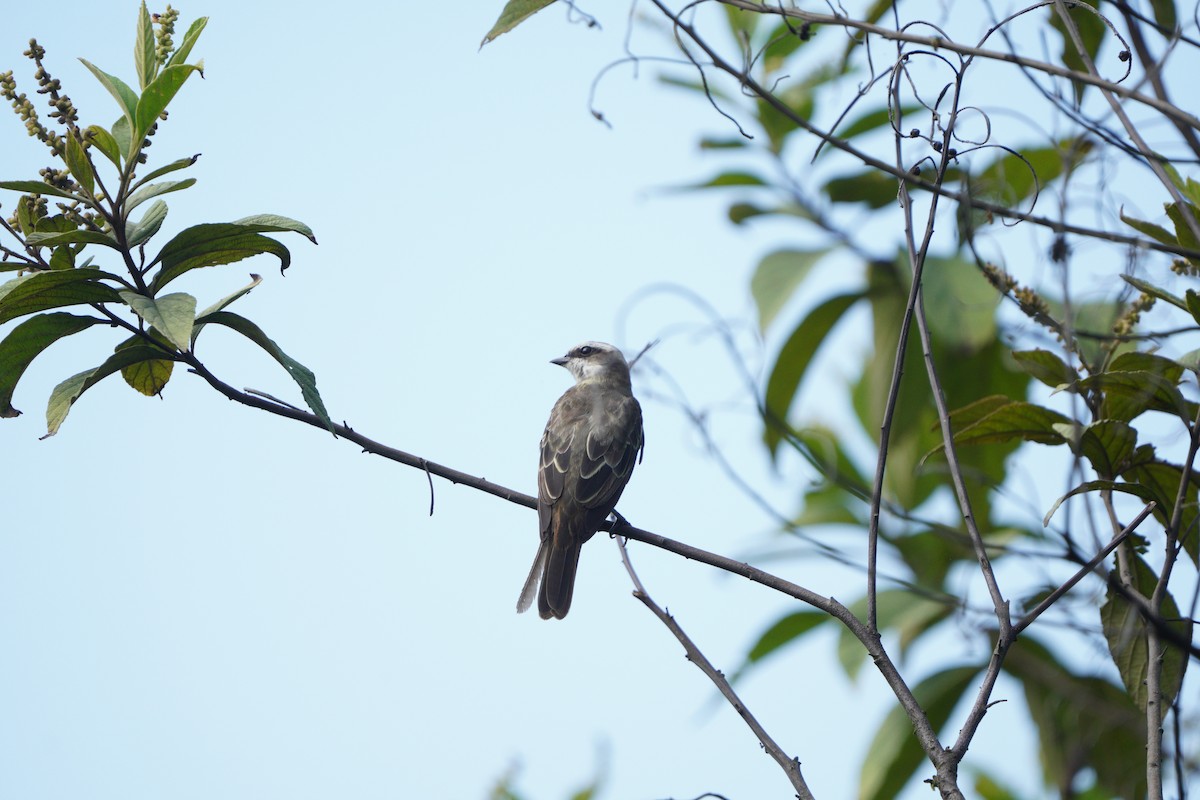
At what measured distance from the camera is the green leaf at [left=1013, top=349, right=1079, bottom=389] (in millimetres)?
3977

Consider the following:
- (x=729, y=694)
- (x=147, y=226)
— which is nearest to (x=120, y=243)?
(x=147, y=226)

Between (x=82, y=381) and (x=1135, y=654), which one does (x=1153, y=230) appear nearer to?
(x=1135, y=654)

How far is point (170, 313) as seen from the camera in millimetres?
3262

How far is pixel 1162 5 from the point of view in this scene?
15.8ft

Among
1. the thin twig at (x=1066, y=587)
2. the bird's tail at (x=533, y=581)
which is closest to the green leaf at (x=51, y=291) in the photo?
the thin twig at (x=1066, y=587)

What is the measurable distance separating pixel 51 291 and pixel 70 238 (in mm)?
169

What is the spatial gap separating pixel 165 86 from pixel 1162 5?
13.2 ft

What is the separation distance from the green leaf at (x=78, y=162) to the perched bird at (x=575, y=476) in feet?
12.0

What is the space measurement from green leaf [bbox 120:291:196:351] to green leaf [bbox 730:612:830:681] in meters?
7.56

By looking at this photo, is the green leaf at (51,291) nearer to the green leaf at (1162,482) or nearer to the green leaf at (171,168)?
the green leaf at (171,168)

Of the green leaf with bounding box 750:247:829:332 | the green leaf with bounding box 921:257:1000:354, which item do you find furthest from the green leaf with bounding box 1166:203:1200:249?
the green leaf with bounding box 750:247:829:332

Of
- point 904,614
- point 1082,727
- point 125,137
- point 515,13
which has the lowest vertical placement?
point 1082,727

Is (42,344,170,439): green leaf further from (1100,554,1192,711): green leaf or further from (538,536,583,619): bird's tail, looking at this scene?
(538,536,583,619): bird's tail

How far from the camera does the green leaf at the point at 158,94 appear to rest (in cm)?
326
